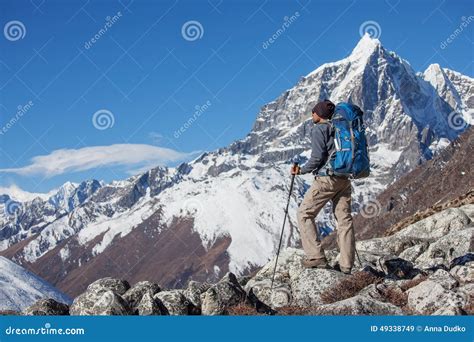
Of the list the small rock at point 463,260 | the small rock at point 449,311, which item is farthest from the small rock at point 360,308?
the small rock at point 463,260

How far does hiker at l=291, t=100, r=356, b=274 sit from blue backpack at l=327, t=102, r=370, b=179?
0.20 m

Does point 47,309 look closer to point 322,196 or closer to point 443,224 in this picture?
point 322,196

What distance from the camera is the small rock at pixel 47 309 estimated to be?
15.5m

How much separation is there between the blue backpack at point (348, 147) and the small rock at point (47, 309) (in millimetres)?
7147

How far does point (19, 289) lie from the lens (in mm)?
18266

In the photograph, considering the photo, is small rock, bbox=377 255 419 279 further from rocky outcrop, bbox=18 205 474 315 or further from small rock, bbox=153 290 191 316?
small rock, bbox=153 290 191 316

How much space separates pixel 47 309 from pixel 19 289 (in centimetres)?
294

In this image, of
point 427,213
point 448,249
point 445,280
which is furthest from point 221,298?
point 427,213

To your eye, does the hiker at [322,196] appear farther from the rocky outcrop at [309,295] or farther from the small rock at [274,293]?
the small rock at [274,293]

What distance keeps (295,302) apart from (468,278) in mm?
4189

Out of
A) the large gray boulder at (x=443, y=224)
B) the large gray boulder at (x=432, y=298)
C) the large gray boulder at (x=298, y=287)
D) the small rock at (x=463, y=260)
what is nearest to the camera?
the large gray boulder at (x=432, y=298)

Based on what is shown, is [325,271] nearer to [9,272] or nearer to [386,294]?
[386,294]

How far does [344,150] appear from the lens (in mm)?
15906

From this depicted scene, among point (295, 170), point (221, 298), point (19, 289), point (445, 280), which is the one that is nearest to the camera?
point (445, 280)
